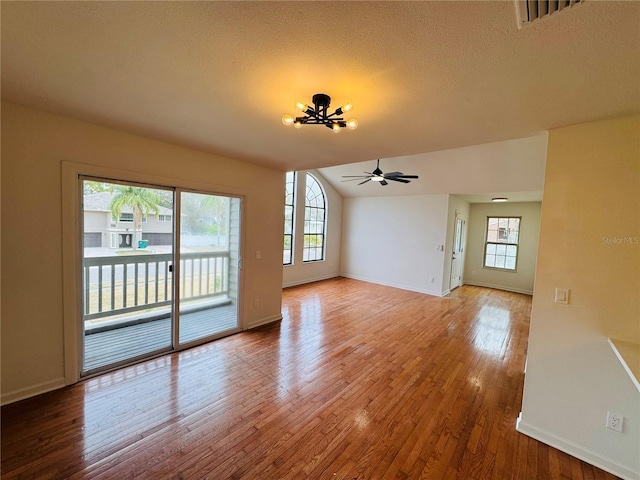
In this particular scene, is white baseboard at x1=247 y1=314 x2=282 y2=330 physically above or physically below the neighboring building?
below

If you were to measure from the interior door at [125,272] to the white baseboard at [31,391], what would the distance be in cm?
19

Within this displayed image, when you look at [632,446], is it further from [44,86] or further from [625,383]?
[44,86]

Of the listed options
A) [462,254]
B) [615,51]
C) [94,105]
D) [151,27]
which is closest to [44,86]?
[94,105]

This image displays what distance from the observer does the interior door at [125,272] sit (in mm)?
2641

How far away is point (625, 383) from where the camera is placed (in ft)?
5.71

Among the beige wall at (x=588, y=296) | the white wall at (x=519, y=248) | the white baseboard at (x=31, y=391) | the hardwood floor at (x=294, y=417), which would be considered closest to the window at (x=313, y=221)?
the hardwood floor at (x=294, y=417)

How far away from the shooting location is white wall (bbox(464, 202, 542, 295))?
6582 mm

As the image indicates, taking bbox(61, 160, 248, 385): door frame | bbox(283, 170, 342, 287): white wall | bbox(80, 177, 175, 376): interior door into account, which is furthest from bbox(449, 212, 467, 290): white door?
bbox(61, 160, 248, 385): door frame

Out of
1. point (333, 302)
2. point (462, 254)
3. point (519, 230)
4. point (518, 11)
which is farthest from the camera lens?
point (462, 254)

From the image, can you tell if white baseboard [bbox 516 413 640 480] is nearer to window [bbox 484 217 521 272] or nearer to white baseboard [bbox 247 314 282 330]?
white baseboard [bbox 247 314 282 330]

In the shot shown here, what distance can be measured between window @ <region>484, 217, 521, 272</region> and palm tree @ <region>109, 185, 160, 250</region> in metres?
7.87

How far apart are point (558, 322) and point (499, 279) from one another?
5951 millimetres

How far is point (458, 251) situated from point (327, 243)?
351cm

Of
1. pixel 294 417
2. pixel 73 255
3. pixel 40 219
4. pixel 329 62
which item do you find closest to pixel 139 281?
pixel 73 255
